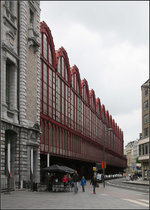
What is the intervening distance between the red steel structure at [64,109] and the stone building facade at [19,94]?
509 inches

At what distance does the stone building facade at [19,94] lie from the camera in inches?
1390

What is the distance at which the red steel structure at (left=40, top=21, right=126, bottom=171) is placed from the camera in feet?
191

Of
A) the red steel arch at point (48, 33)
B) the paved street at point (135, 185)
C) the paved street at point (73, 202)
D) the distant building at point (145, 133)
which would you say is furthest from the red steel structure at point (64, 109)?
the paved street at point (73, 202)

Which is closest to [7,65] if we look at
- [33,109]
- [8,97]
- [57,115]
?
[8,97]

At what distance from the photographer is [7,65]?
38.5m

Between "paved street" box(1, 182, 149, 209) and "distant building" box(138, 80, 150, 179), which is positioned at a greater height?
"distant building" box(138, 80, 150, 179)

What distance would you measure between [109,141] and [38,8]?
96.3 m

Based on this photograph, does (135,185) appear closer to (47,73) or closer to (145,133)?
(47,73)

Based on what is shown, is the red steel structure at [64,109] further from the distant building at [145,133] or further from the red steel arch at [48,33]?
the distant building at [145,133]

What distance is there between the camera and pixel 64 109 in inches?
2776

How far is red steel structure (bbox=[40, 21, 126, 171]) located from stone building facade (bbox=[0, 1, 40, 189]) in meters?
12.9

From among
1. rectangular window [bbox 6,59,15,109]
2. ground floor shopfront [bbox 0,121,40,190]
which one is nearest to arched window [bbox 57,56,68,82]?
ground floor shopfront [bbox 0,121,40,190]

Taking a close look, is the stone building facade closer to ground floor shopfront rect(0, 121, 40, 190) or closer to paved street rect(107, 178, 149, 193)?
ground floor shopfront rect(0, 121, 40, 190)

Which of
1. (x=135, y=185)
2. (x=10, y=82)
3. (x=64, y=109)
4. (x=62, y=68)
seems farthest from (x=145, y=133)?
(x=10, y=82)
